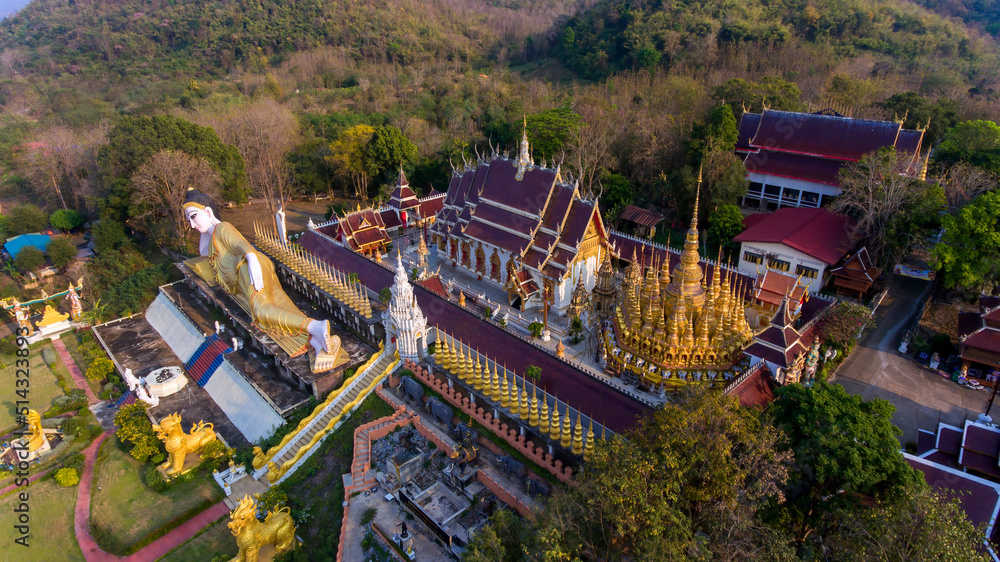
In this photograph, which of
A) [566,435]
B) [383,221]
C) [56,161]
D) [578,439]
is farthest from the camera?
[56,161]

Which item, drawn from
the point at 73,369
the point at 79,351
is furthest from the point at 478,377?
the point at 79,351

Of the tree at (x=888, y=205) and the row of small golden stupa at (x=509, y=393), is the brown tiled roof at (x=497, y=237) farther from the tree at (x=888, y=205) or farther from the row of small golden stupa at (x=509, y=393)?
the tree at (x=888, y=205)

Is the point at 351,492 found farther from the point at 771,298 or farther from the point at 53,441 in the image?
the point at 771,298

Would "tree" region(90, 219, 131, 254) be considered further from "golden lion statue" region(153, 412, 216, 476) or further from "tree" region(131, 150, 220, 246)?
"golden lion statue" region(153, 412, 216, 476)

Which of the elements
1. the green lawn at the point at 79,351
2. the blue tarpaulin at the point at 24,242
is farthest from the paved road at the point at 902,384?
the blue tarpaulin at the point at 24,242

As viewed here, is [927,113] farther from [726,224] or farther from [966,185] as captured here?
[726,224]

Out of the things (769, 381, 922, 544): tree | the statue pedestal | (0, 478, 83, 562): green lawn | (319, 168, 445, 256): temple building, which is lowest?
(0, 478, 83, 562): green lawn

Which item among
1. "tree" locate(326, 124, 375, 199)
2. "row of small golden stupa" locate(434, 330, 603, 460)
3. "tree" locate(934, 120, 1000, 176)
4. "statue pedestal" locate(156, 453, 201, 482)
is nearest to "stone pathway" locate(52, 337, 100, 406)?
"statue pedestal" locate(156, 453, 201, 482)
